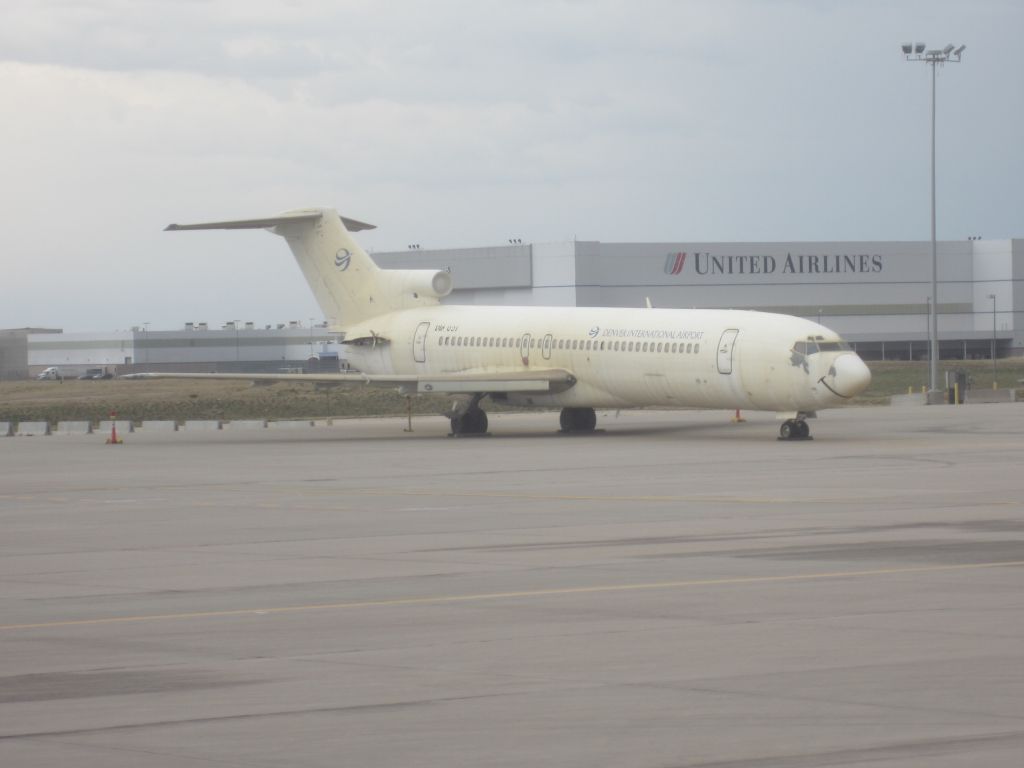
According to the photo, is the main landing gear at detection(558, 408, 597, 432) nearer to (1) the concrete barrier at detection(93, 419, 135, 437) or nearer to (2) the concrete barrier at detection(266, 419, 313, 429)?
(2) the concrete barrier at detection(266, 419, 313, 429)

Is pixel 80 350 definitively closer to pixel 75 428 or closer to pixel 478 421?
pixel 75 428

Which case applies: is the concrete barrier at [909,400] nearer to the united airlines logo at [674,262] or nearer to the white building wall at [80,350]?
the united airlines logo at [674,262]

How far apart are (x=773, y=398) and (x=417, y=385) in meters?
10.5

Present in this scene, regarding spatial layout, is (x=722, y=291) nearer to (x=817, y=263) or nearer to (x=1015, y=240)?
(x=817, y=263)

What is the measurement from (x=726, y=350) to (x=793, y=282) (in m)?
77.2

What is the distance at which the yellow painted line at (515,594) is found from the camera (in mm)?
13258

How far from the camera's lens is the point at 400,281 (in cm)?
5094

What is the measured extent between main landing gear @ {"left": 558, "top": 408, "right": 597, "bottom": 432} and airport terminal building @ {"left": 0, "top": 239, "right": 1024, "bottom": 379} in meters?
60.9

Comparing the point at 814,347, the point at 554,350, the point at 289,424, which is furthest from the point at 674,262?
the point at 814,347

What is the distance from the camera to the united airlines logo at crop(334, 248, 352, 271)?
169ft

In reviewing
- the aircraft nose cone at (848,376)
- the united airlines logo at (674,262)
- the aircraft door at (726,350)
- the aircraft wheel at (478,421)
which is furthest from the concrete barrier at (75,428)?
the united airlines logo at (674,262)

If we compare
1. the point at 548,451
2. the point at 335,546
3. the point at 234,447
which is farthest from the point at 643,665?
the point at 234,447

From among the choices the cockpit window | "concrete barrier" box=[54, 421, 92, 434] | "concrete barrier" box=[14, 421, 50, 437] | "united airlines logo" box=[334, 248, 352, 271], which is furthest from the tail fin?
the cockpit window

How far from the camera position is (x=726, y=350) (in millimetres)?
38812
